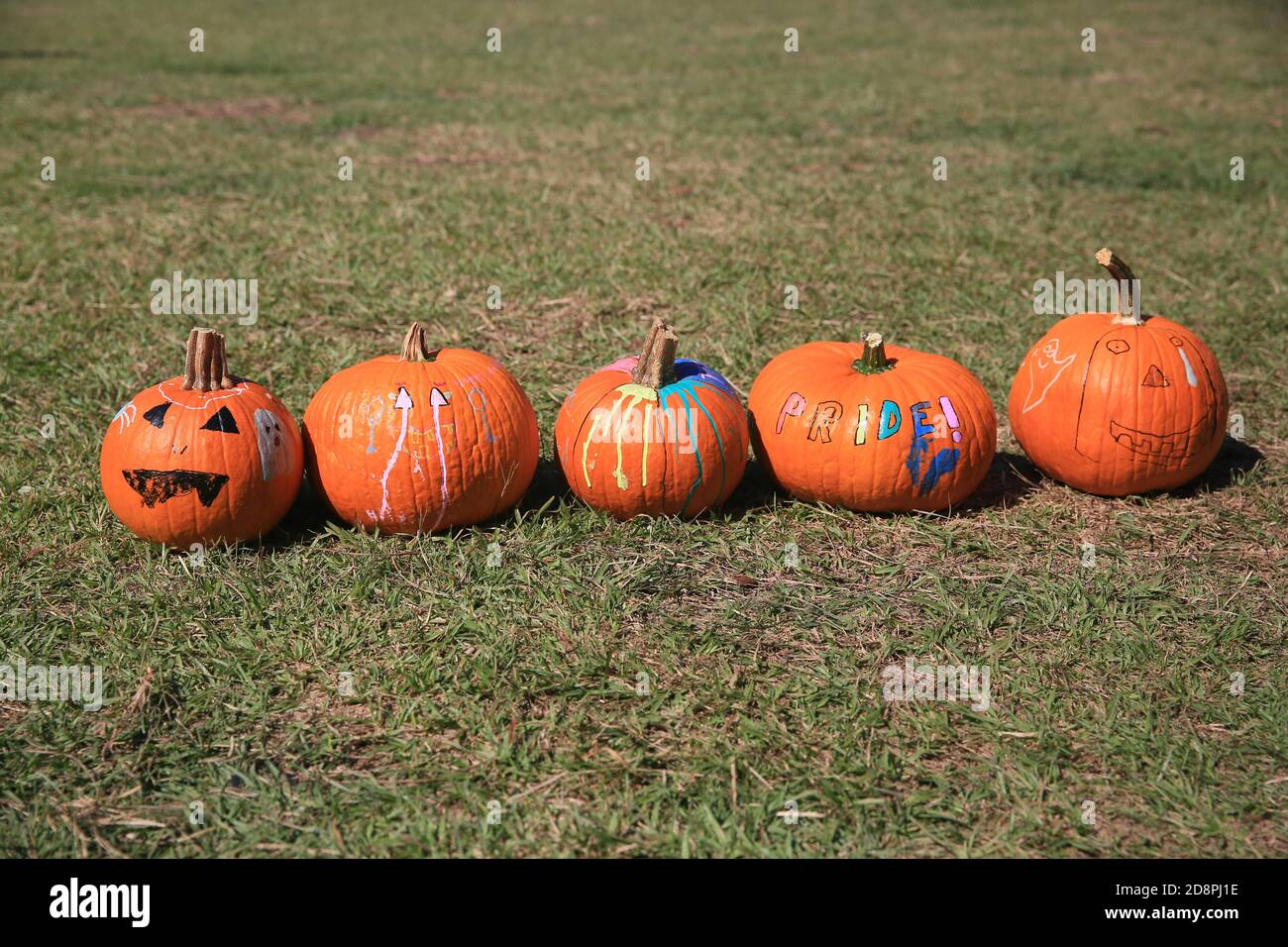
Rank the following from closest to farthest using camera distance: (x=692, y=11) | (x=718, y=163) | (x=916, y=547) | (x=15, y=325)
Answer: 1. (x=916, y=547)
2. (x=15, y=325)
3. (x=718, y=163)
4. (x=692, y=11)

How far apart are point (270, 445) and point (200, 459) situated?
23 cm

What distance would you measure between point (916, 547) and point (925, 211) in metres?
4.61

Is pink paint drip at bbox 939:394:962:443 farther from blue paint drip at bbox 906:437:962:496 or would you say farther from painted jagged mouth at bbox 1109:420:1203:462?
painted jagged mouth at bbox 1109:420:1203:462

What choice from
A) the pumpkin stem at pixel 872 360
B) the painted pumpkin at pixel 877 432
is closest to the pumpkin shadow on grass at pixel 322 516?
the painted pumpkin at pixel 877 432

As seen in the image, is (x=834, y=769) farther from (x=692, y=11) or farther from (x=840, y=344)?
(x=692, y=11)

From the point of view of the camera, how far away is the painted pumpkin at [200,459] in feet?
12.1

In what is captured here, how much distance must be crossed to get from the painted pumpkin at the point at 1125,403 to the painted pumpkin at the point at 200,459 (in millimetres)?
2809

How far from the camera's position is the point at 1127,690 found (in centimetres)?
329

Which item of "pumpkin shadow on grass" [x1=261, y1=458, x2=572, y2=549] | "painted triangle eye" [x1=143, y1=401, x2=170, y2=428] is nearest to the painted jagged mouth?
"pumpkin shadow on grass" [x1=261, y1=458, x2=572, y2=549]

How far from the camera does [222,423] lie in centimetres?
373

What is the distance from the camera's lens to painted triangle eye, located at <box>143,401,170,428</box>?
374 cm

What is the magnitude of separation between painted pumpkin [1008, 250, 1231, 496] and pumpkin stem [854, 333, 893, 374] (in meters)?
0.68
